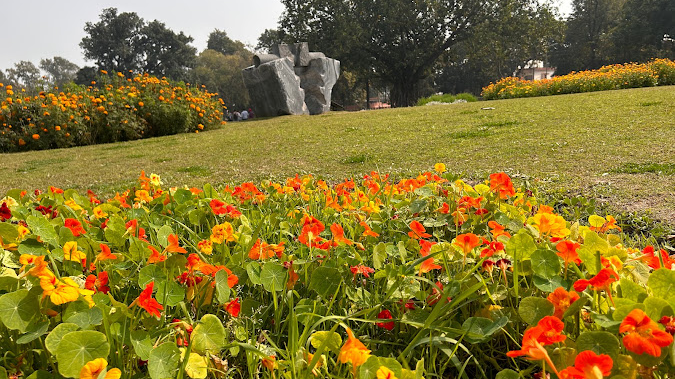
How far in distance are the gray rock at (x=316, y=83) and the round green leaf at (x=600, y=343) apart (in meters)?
17.4

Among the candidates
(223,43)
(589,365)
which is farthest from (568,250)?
(223,43)

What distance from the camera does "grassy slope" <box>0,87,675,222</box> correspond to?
2.87 meters

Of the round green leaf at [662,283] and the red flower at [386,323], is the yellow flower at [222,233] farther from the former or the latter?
the round green leaf at [662,283]

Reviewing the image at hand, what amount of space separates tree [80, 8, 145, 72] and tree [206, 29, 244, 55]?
62.4 feet

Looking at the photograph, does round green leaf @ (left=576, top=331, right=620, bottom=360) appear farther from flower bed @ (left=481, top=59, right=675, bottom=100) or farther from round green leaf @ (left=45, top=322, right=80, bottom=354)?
flower bed @ (left=481, top=59, right=675, bottom=100)

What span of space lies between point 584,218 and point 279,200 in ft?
5.22

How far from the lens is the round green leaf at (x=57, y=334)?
0.76m

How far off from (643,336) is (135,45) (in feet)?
180

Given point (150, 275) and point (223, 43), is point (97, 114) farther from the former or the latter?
point (223, 43)

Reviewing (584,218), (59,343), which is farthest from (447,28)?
(59,343)

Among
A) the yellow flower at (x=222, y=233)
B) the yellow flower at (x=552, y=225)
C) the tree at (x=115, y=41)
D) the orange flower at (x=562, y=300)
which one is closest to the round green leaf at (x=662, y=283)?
the orange flower at (x=562, y=300)

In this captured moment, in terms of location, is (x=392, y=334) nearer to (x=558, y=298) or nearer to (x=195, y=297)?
(x=558, y=298)

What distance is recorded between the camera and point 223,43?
67.7 metres

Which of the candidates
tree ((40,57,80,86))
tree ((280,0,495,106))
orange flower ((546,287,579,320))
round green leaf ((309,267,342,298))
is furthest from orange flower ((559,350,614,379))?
tree ((40,57,80,86))
